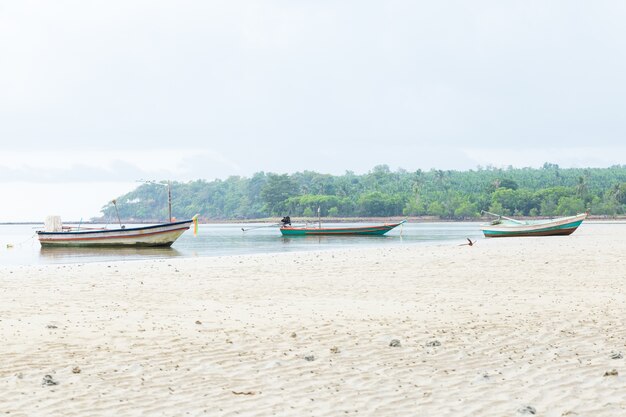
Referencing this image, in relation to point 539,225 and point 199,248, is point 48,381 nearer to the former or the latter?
point 199,248

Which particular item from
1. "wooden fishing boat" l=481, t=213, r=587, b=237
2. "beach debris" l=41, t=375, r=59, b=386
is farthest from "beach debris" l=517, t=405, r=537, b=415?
"wooden fishing boat" l=481, t=213, r=587, b=237

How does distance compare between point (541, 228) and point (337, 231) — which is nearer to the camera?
point (541, 228)

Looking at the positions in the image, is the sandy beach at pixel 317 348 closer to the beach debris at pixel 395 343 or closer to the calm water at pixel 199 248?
the beach debris at pixel 395 343

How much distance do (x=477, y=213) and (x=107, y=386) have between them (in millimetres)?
174132

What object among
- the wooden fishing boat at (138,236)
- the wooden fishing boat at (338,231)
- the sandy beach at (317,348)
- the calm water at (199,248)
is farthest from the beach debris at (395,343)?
the wooden fishing boat at (338,231)

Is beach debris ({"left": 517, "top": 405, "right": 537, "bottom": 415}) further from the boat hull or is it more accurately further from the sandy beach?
the boat hull

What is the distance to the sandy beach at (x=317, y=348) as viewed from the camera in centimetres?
745

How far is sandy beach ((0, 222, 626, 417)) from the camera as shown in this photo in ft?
24.4

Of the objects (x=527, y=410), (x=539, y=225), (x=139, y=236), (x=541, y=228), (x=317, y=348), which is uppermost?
(x=139, y=236)

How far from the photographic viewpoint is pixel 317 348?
32.8 feet

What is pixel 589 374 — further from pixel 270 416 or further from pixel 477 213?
pixel 477 213

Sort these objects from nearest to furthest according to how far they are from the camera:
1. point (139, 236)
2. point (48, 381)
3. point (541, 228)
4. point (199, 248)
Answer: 1. point (48, 381)
2. point (199, 248)
3. point (139, 236)
4. point (541, 228)

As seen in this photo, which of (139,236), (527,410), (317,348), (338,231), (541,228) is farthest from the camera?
(338,231)

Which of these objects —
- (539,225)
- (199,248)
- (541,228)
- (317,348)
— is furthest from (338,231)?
(317,348)
